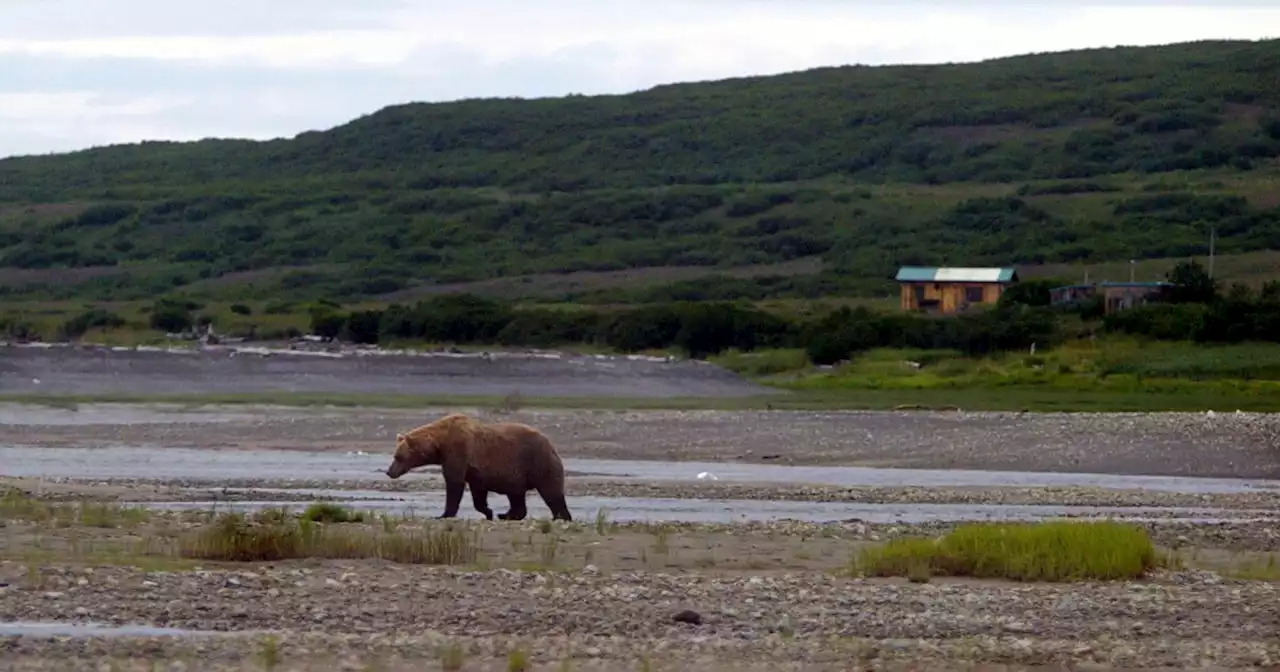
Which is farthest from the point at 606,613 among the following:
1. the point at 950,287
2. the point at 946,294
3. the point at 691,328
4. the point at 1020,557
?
the point at 950,287

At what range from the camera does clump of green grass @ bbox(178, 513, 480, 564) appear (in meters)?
12.7

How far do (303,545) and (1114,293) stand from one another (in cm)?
4280

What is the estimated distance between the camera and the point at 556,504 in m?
17.5

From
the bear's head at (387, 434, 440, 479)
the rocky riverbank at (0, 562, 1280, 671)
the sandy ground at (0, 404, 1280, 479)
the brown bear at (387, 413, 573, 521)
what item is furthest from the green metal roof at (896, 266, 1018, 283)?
the rocky riverbank at (0, 562, 1280, 671)

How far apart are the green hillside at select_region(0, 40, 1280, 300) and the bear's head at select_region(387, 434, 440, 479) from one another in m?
51.4

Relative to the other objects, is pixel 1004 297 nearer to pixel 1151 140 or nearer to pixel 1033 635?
pixel 1033 635

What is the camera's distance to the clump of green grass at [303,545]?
12.7 m

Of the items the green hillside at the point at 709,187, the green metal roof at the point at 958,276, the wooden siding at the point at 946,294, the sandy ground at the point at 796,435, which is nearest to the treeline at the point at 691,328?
the wooden siding at the point at 946,294

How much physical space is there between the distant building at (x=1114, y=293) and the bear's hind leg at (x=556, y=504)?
32.7m

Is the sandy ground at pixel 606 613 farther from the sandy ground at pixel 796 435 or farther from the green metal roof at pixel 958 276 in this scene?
the green metal roof at pixel 958 276

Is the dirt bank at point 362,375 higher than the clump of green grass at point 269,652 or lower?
lower

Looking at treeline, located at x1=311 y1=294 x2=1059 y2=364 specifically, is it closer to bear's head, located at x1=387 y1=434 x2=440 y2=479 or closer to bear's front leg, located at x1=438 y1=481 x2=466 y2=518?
bear's head, located at x1=387 y1=434 x2=440 y2=479

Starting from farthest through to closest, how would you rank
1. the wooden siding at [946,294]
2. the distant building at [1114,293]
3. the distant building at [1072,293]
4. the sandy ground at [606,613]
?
the wooden siding at [946,294] < the distant building at [1072,293] < the distant building at [1114,293] < the sandy ground at [606,613]

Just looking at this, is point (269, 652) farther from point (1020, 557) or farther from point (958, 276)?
point (958, 276)
